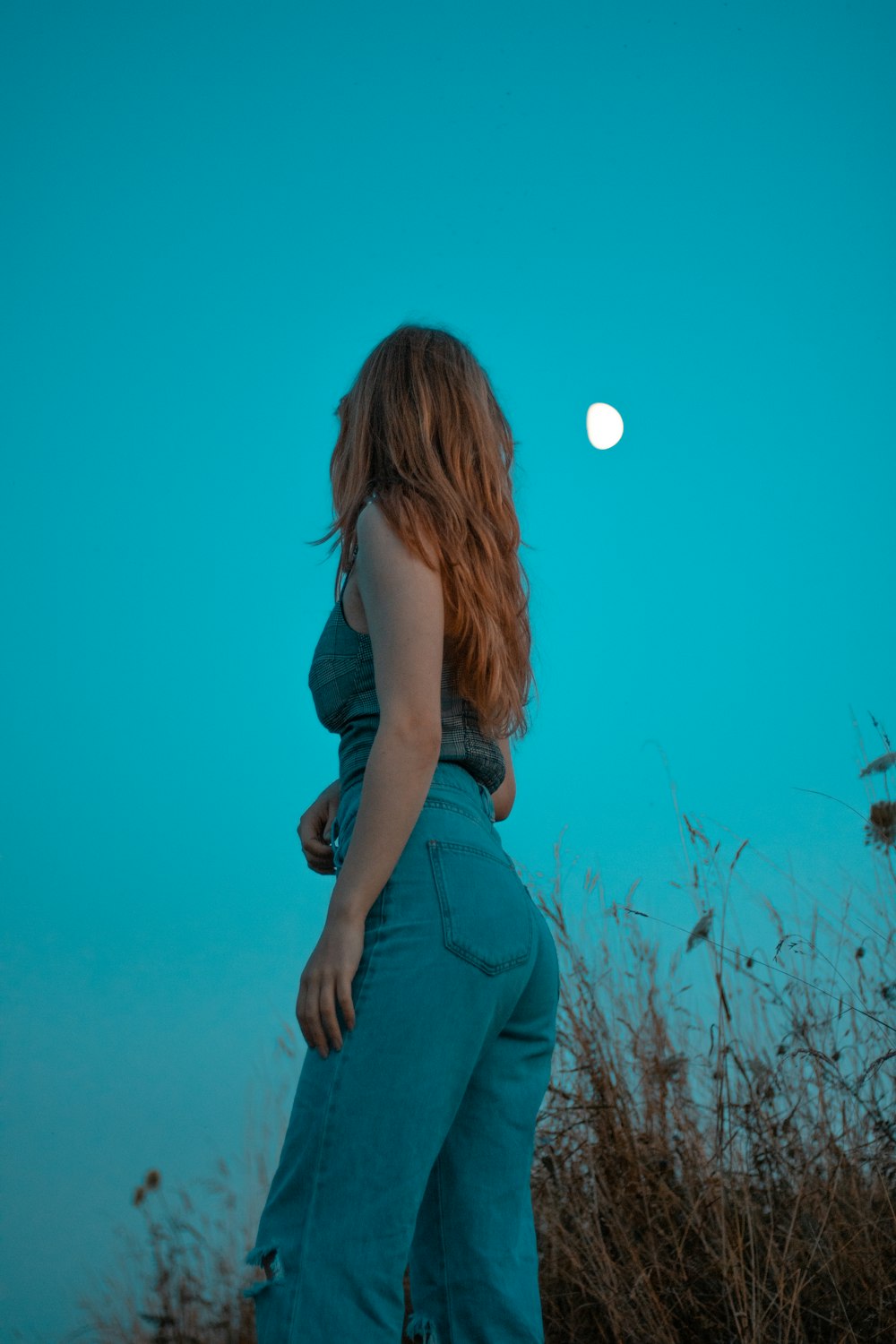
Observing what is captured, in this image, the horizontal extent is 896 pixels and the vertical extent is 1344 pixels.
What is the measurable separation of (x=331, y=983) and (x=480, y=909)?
146mm

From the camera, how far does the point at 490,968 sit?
94 centimetres

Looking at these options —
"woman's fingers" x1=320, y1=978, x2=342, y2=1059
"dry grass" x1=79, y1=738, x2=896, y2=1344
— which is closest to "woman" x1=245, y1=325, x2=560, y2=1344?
"woman's fingers" x1=320, y1=978, x2=342, y2=1059

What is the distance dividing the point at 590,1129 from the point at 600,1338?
→ 0.40m

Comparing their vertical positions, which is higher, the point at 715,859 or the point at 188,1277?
the point at 715,859

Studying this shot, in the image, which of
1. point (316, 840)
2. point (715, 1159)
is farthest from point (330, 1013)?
point (715, 1159)

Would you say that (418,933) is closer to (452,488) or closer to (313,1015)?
(313,1015)

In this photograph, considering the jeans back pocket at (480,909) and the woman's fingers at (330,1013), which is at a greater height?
the jeans back pocket at (480,909)

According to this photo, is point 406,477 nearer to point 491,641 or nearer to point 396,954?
point 491,641

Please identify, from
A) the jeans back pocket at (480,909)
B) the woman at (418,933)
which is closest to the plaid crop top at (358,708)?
the woman at (418,933)

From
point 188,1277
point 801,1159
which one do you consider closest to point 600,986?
point 801,1159

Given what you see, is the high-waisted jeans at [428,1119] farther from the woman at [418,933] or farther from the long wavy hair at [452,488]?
the long wavy hair at [452,488]

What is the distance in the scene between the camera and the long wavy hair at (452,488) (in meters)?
1.09

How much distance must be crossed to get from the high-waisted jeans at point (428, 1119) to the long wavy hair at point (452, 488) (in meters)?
0.14

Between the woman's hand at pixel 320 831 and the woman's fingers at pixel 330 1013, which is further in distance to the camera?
the woman's hand at pixel 320 831
